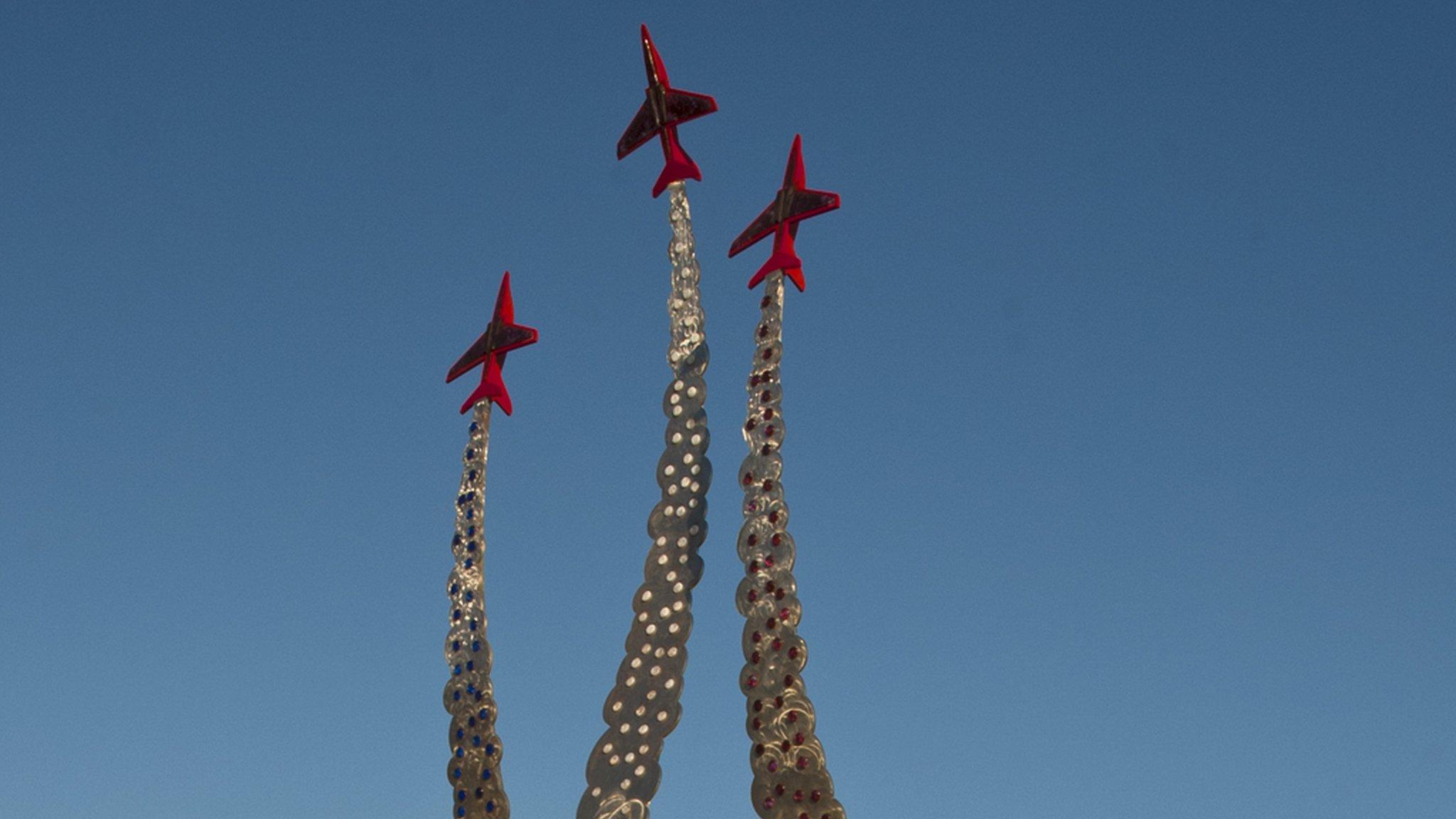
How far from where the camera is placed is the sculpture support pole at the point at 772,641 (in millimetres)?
12555

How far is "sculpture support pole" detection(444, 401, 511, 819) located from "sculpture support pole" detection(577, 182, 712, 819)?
3.92 feet

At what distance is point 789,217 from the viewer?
45.8ft

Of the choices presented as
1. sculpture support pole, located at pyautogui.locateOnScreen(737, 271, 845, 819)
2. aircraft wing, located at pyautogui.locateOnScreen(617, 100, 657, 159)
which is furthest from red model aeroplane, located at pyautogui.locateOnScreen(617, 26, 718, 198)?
sculpture support pole, located at pyautogui.locateOnScreen(737, 271, 845, 819)

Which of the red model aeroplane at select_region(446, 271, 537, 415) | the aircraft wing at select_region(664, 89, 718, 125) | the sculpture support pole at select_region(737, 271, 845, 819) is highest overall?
the aircraft wing at select_region(664, 89, 718, 125)

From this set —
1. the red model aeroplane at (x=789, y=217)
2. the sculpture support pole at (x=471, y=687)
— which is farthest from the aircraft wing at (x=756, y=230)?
the sculpture support pole at (x=471, y=687)

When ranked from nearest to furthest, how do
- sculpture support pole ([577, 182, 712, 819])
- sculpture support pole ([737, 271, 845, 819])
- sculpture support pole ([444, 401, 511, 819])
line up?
sculpture support pole ([737, 271, 845, 819]) < sculpture support pole ([577, 182, 712, 819]) < sculpture support pole ([444, 401, 511, 819])

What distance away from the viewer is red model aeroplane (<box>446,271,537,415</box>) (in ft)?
49.8

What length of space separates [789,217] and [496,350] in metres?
2.73

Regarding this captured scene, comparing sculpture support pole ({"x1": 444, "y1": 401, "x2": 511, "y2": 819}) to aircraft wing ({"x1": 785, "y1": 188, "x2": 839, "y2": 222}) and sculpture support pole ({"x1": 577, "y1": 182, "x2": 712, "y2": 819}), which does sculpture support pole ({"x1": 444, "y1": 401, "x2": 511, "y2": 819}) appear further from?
aircraft wing ({"x1": 785, "y1": 188, "x2": 839, "y2": 222})

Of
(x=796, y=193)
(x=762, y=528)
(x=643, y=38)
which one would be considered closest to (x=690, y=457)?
(x=762, y=528)

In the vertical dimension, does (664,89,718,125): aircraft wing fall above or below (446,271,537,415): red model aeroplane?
Answer: above

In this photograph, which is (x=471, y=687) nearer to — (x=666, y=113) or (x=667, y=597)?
(x=667, y=597)

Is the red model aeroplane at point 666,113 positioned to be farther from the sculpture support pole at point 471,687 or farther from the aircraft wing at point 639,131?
the sculpture support pole at point 471,687

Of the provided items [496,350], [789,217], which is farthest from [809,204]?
[496,350]
